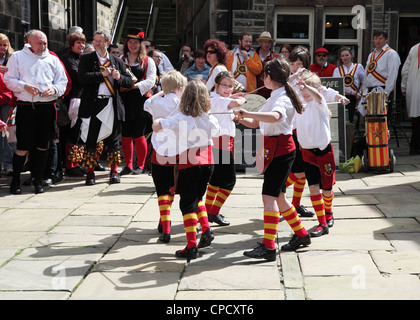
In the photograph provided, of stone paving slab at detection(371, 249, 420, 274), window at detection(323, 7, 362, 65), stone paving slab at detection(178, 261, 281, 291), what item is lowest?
stone paving slab at detection(178, 261, 281, 291)

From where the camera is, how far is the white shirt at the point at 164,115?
5301mm

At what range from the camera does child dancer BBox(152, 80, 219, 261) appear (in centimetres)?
504

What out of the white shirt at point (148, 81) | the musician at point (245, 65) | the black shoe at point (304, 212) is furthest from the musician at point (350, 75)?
the black shoe at point (304, 212)

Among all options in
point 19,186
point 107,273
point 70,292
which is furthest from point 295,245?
point 19,186

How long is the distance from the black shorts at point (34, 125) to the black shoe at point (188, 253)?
11.9 ft

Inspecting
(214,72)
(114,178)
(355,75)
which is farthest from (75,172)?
(355,75)

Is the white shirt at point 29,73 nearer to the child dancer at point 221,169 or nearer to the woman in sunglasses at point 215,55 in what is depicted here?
the woman in sunglasses at point 215,55

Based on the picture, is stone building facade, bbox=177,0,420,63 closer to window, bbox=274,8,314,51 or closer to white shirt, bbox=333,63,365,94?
window, bbox=274,8,314,51

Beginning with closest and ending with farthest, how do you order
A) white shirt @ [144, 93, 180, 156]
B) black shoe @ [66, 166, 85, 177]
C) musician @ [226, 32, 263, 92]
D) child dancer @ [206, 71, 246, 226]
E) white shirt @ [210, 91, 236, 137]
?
white shirt @ [144, 93, 180, 156], white shirt @ [210, 91, 236, 137], child dancer @ [206, 71, 246, 226], black shoe @ [66, 166, 85, 177], musician @ [226, 32, 263, 92]

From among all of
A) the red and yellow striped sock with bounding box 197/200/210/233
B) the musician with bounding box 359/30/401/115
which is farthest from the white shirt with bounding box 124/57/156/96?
the red and yellow striped sock with bounding box 197/200/210/233

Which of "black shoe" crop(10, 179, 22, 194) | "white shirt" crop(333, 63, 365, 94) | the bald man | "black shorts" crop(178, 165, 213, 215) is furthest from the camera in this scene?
"white shirt" crop(333, 63, 365, 94)

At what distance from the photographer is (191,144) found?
5121mm

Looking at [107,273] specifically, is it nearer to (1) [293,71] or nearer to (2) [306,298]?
(2) [306,298]

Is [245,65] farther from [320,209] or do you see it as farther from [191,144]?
[191,144]
